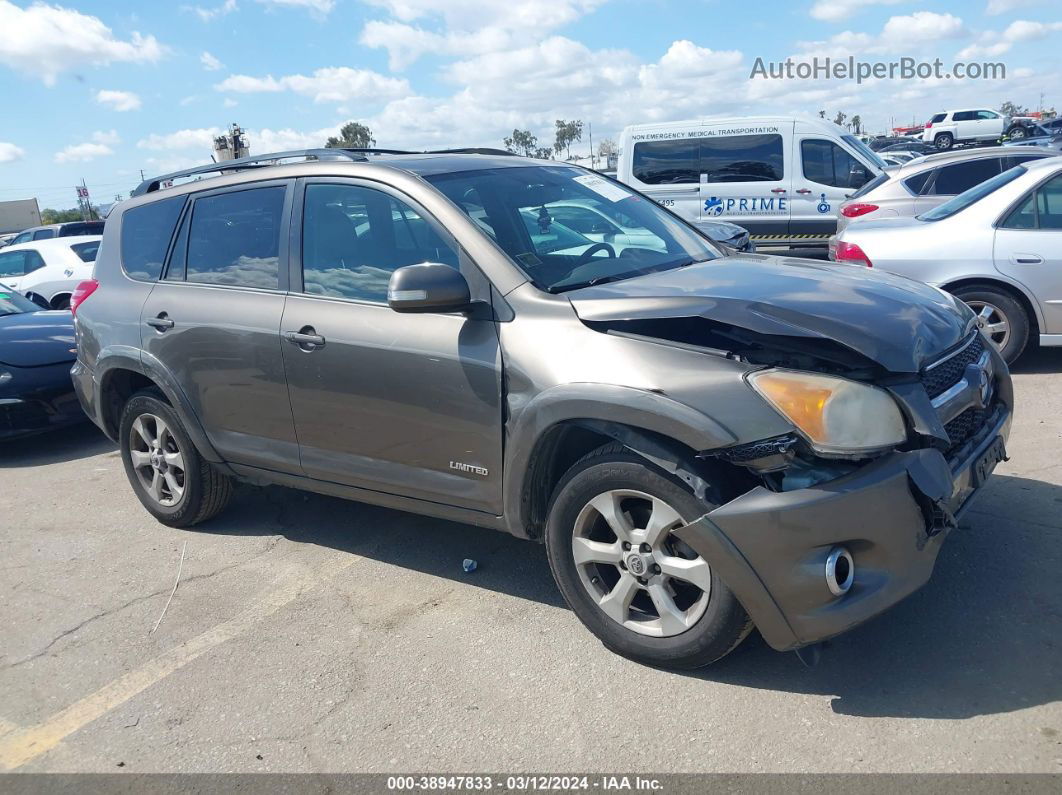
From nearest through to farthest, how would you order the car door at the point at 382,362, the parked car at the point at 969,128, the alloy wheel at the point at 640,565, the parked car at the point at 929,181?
the alloy wheel at the point at 640,565
the car door at the point at 382,362
the parked car at the point at 929,181
the parked car at the point at 969,128

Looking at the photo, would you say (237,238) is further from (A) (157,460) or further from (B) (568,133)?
(B) (568,133)

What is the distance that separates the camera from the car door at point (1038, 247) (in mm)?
6508

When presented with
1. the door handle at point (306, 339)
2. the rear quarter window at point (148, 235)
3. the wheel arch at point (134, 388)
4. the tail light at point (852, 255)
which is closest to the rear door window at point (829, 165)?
the tail light at point (852, 255)

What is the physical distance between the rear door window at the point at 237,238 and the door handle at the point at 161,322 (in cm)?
23

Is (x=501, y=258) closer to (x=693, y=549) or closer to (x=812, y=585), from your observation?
(x=693, y=549)

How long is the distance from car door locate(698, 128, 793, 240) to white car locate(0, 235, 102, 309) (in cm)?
910

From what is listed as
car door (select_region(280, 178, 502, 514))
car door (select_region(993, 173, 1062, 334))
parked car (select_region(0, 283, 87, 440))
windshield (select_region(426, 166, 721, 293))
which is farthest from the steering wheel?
parked car (select_region(0, 283, 87, 440))

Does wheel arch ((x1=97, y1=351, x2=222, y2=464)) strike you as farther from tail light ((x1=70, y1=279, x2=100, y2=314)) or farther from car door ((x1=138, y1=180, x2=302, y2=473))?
tail light ((x1=70, y1=279, x2=100, y2=314))

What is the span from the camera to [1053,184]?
6.61 metres

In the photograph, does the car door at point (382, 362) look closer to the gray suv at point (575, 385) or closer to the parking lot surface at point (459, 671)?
the gray suv at point (575, 385)

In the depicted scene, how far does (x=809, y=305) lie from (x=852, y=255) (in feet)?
13.9

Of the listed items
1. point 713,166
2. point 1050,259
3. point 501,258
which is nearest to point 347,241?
point 501,258

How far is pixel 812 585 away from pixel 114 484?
4.84 metres

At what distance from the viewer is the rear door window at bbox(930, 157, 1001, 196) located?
10.6m
